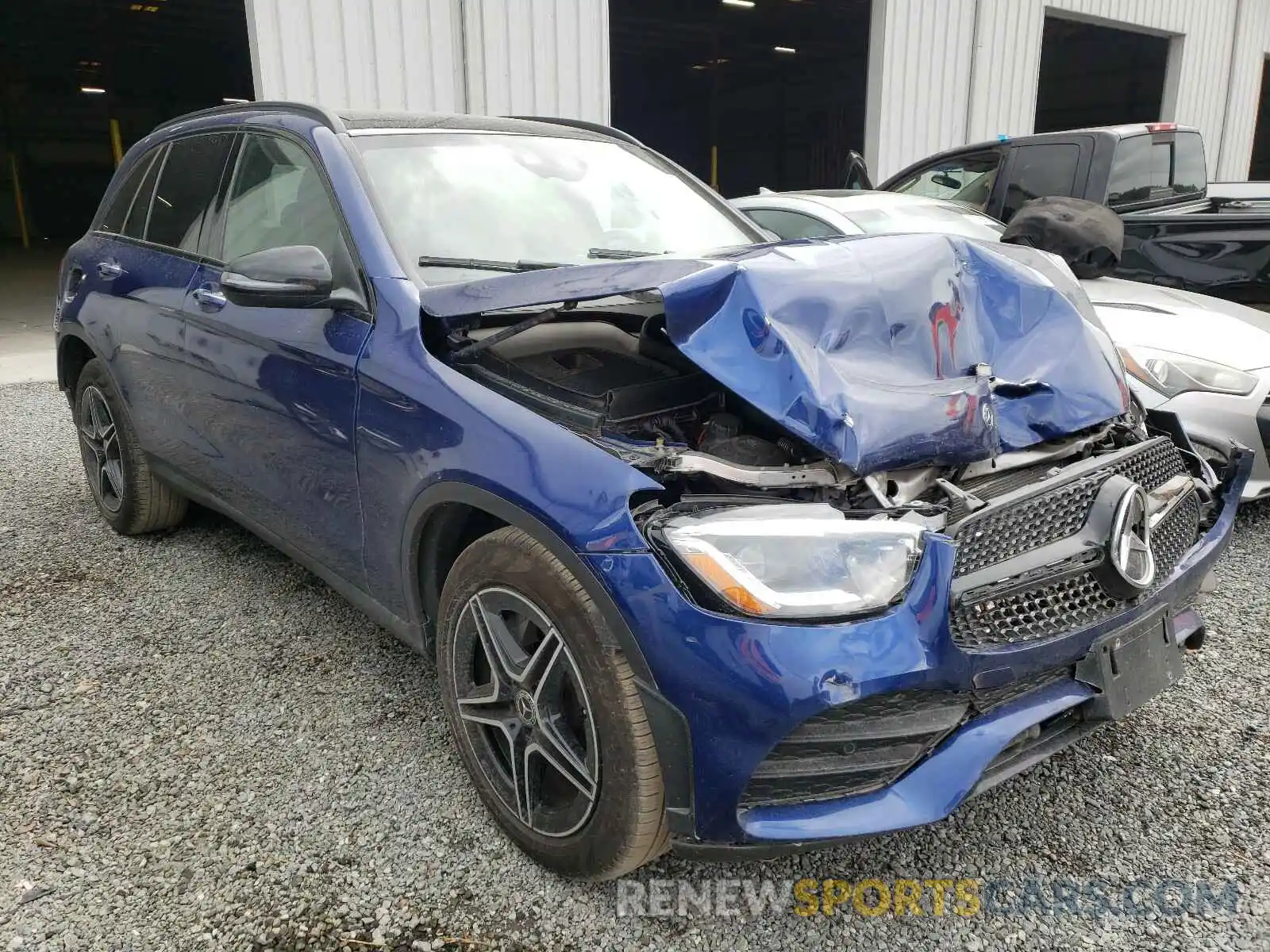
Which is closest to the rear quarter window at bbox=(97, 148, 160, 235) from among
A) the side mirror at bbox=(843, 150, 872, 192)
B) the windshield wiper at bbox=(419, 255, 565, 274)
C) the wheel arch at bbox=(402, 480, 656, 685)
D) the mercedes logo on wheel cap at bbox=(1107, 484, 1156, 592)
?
the windshield wiper at bbox=(419, 255, 565, 274)

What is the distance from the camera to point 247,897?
77.2 inches

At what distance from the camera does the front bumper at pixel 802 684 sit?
158 centimetres

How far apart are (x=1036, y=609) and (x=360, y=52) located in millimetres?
6830

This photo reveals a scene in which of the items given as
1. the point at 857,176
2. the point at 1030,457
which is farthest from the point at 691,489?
the point at 857,176

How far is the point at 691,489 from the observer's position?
6.15ft

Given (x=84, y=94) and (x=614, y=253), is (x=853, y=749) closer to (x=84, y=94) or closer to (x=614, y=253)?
(x=614, y=253)

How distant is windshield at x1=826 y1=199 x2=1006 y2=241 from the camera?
5.19 m

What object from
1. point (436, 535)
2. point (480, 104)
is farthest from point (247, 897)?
point (480, 104)

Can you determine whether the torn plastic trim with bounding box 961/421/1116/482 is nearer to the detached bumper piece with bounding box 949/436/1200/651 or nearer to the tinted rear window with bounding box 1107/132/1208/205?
the detached bumper piece with bounding box 949/436/1200/651

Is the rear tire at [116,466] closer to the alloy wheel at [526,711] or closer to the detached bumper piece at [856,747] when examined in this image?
the alloy wheel at [526,711]

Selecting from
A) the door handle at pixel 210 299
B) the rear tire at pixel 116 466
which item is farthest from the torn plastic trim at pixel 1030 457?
the rear tire at pixel 116 466

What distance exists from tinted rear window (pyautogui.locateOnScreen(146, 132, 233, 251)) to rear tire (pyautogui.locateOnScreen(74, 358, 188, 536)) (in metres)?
0.70

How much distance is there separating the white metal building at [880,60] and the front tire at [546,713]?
5.95 meters

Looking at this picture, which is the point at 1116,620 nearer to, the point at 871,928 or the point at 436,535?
the point at 871,928
